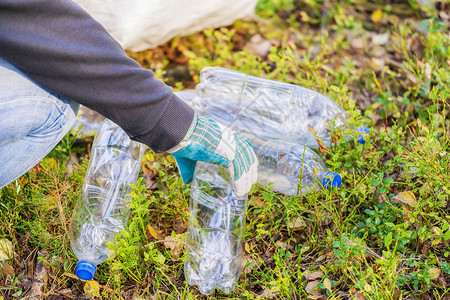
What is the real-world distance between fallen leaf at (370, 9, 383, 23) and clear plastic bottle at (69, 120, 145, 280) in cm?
217

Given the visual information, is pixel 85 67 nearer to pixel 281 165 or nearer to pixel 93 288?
pixel 93 288

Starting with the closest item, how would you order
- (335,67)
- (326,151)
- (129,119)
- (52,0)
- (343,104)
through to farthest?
(52,0) < (129,119) < (326,151) < (343,104) < (335,67)

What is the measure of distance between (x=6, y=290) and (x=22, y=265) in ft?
0.42

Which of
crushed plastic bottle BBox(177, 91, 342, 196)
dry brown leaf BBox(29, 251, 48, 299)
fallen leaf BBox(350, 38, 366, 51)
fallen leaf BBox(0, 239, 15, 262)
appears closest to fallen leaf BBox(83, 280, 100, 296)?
dry brown leaf BBox(29, 251, 48, 299)

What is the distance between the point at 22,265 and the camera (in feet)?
6.70

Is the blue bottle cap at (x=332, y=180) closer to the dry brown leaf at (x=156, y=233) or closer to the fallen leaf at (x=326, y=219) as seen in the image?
the fallen leaf at (x=326, y=219)

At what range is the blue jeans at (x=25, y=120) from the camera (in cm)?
163

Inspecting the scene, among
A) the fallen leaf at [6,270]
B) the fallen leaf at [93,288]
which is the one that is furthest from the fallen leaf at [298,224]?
the fallen leaf at [6,270]

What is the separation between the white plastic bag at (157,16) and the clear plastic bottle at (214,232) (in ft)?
3.57

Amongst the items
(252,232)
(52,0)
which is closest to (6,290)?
(252,232)

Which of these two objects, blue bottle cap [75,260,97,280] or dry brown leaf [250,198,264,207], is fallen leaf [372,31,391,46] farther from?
blue bottle cap [75,260,97,280]

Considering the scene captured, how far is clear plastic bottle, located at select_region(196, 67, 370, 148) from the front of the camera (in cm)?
256

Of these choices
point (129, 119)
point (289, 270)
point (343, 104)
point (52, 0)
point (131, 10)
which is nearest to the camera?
point (52, 0)

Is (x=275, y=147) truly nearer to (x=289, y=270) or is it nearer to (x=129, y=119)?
(x=289, y=270)
